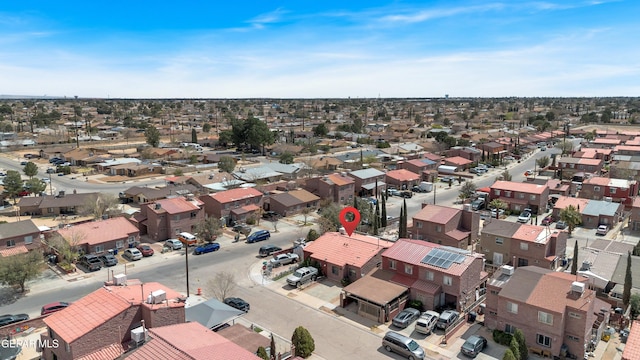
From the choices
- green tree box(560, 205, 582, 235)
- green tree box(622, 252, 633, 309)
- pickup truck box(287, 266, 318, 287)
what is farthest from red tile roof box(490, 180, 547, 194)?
pickup truck box(287, 266, 318, 287)

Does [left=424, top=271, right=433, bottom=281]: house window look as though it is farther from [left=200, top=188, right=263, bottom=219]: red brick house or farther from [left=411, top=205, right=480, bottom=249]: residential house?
[left=200, top=188, right=263, bottom=219]: red brick house

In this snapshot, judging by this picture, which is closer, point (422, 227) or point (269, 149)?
point (422, 227)

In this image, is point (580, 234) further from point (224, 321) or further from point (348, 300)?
point (224, 321)

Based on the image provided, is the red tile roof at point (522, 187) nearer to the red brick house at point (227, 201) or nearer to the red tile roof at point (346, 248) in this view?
Result: the red tile roof at point (346, 248)

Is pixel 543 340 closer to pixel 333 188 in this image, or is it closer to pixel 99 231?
pixel 333 188

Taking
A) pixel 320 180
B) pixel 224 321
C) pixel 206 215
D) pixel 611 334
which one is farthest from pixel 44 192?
pixel 611 334

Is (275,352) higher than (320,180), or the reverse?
(320,180)

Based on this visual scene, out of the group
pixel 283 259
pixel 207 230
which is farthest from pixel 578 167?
pixel 207 230
